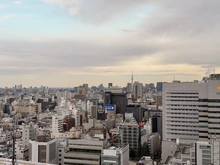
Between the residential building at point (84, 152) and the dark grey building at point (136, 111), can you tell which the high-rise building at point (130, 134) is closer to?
the residential building at point (84, 152)

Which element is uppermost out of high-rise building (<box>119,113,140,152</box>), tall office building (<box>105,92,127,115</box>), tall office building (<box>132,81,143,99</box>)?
tall office building (<box>132,81,143,99</box>)

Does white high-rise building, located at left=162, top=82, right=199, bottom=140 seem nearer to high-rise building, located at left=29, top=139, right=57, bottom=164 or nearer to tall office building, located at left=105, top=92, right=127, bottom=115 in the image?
high-rise building, located at left=29, top=139, right=57, bottom=164

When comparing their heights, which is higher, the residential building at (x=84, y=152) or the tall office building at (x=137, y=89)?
the tall office building at (x=137, y=89)

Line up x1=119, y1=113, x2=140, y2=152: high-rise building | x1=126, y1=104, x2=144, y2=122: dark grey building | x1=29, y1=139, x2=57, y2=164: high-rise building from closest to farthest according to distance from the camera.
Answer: x1=29, y1=139, x2=57, y2=164: high-rise building → x1=119, y1=113, x2=140, y2=152: high-rise building → x1=126, y1=104, x2=144, y2=122: dark grey building

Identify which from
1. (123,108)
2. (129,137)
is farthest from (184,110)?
(123,108)

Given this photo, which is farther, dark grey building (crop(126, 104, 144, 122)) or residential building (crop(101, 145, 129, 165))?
dark grey building (crop(126, 104, 144, 122))

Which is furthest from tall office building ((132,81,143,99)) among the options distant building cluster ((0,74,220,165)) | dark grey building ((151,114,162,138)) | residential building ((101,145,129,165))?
residential building ((101,145,129,165))

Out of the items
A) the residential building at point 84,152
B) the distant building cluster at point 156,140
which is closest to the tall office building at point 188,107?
the distant building cluster at point 156,140

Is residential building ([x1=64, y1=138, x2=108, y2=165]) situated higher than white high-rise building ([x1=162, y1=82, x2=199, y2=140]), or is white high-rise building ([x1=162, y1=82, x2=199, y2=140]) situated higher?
white high-rise building ([x1=162, y1=82, x2=199, y2=140])

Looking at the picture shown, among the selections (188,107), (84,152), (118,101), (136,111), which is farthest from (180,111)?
(118,101)
